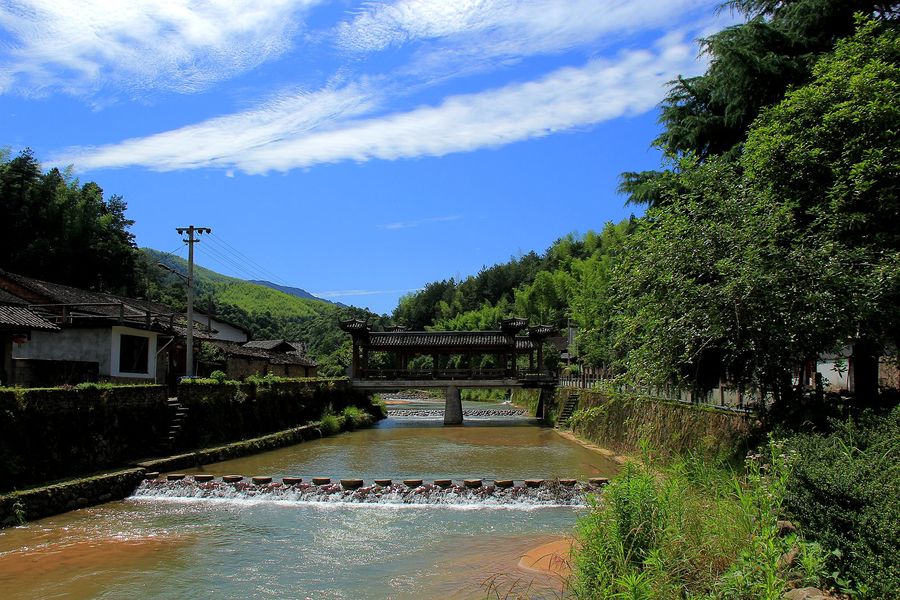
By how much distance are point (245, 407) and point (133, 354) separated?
158 inches

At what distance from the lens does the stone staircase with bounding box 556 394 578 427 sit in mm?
29750

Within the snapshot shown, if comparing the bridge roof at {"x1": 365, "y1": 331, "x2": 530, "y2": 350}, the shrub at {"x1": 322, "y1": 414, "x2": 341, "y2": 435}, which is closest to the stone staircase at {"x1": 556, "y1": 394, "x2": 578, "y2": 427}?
the bridge roof at {"x1": 365, "y1": 331, "x2": 530, "y2": 350}

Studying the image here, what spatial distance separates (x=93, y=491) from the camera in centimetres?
1274

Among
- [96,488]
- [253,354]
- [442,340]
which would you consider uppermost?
[442,340]

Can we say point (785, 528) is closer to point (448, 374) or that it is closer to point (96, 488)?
point (96, 488)

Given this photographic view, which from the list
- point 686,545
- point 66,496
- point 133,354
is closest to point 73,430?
point 66,496

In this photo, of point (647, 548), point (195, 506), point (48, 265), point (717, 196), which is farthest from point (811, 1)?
point (48, 265)

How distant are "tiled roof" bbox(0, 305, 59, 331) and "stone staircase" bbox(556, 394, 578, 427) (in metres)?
20.7

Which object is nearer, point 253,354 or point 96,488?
point 96,488

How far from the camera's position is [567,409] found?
30141 millimetres

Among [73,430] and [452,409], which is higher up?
[73,430]

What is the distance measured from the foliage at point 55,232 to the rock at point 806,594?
3583cm

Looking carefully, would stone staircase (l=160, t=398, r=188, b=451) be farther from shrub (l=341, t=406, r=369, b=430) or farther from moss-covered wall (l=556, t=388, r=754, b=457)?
shrub (l=341, t=406, r=369, b=430)

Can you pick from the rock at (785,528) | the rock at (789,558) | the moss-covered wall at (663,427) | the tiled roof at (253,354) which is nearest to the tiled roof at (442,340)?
the tiled roof at (253,354)
